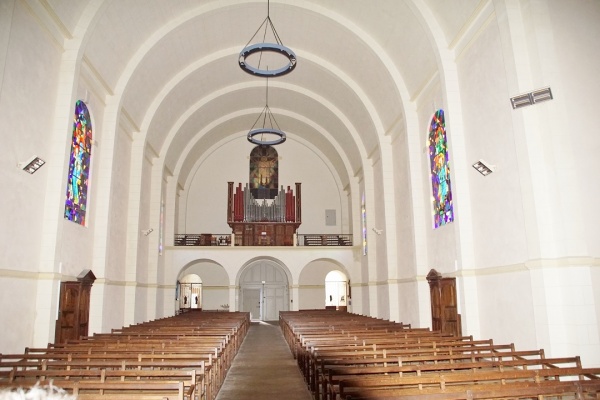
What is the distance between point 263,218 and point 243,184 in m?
3.50

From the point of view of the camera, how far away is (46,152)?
9.55m

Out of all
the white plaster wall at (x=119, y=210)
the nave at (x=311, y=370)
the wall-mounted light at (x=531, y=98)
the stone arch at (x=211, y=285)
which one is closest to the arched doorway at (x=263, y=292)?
the stone arch at (x=211, y=285)

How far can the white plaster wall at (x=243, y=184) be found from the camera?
25523mm

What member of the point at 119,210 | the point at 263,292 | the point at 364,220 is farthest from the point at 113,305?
the point at 263,292

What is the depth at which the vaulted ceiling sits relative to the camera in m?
11.6

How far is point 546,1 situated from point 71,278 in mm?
11831

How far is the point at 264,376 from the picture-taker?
8922 millimetres

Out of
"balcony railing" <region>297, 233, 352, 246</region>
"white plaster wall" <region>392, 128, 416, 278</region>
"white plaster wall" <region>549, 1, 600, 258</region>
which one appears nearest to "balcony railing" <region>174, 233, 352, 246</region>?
"balcony railing" <region>297, 233, 352, 246</region>

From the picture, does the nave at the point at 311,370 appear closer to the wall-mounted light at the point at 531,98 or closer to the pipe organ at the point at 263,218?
the wall-mounted light at the point at 531,98

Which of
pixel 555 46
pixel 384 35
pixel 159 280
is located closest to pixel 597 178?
pixel 555 46

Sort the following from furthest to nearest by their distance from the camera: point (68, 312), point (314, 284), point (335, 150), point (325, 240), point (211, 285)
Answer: point (314, 284)
point (211, 285)
point (325, 240)
point (335, 150)
point (68, 312)

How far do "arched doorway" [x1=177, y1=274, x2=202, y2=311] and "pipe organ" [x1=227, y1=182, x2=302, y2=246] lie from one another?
4.56m

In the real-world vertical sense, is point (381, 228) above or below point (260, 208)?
below

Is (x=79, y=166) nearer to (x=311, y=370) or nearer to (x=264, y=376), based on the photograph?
(x=264, y=376)
